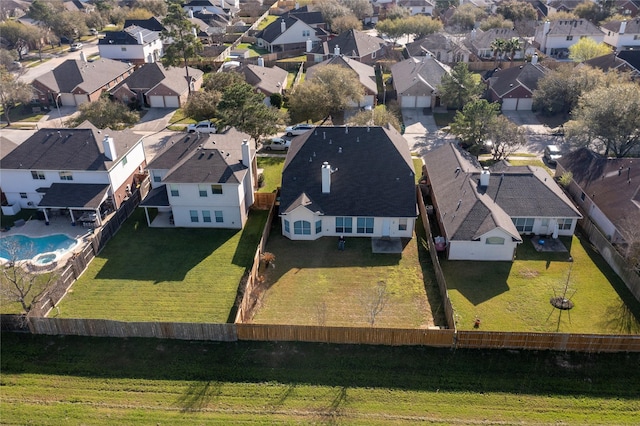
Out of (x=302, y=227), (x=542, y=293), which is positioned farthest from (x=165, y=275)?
(x=542, y=293)

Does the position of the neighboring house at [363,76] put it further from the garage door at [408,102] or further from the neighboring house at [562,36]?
the neighboring house at [562,36]

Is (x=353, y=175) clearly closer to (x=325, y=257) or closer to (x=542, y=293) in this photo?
(x=325, y=257)

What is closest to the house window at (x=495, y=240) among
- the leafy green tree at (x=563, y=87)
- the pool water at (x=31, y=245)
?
the pool water at (x=31, y=245)

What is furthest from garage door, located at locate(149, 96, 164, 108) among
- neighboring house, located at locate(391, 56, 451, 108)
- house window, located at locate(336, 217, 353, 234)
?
house window, located at locate(336, 217, 353, 234)

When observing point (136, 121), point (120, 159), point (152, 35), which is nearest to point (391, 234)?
point (120, 159)

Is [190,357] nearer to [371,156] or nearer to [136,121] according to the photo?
[371,156]
